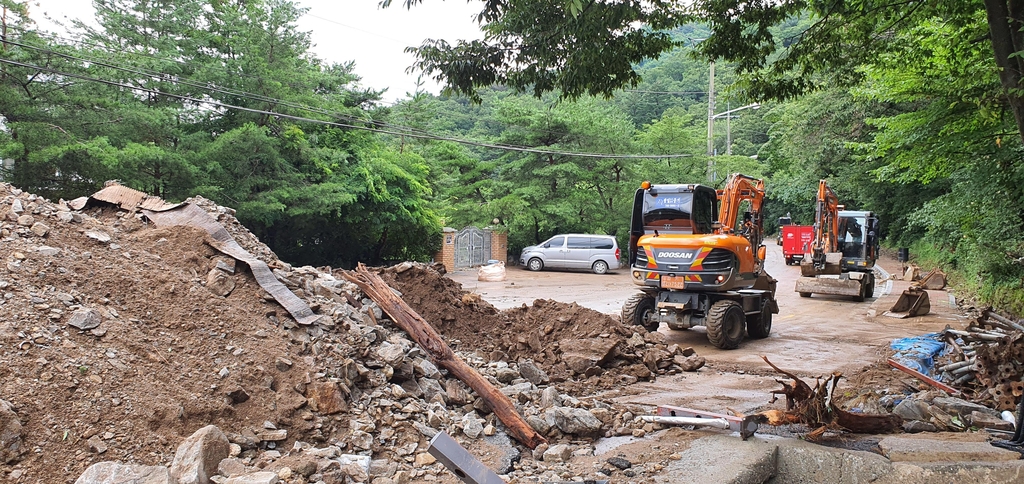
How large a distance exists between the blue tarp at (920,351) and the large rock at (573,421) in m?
4.50

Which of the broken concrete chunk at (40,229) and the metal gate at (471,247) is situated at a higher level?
the broken concrete chunk at (40,229)

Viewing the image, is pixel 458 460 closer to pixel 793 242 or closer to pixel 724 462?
pixel 724 462

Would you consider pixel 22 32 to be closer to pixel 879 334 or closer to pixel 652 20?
pixel 652 20

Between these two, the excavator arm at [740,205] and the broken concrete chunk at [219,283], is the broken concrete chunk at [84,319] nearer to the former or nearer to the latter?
the broken concrete chunk at [219,283]

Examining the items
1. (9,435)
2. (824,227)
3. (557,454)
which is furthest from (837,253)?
(9,435)

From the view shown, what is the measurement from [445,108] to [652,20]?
41.7 m

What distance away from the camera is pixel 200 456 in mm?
4004

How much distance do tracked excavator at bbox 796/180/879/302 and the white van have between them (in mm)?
9409

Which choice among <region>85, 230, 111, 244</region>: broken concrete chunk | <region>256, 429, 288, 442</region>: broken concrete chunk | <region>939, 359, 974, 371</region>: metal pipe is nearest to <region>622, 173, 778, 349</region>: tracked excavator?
<region>939, 359, 974, 371</region>: metal pipe

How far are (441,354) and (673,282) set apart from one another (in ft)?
18.8

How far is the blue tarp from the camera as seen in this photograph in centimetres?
813

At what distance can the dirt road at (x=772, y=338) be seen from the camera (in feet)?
26.8

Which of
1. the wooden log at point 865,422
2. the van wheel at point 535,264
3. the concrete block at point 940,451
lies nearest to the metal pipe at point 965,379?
the wooden log at point 865,422

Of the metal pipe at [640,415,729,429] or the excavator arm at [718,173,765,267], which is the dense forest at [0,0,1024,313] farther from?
the metal pipe at [640,415,729,429]
